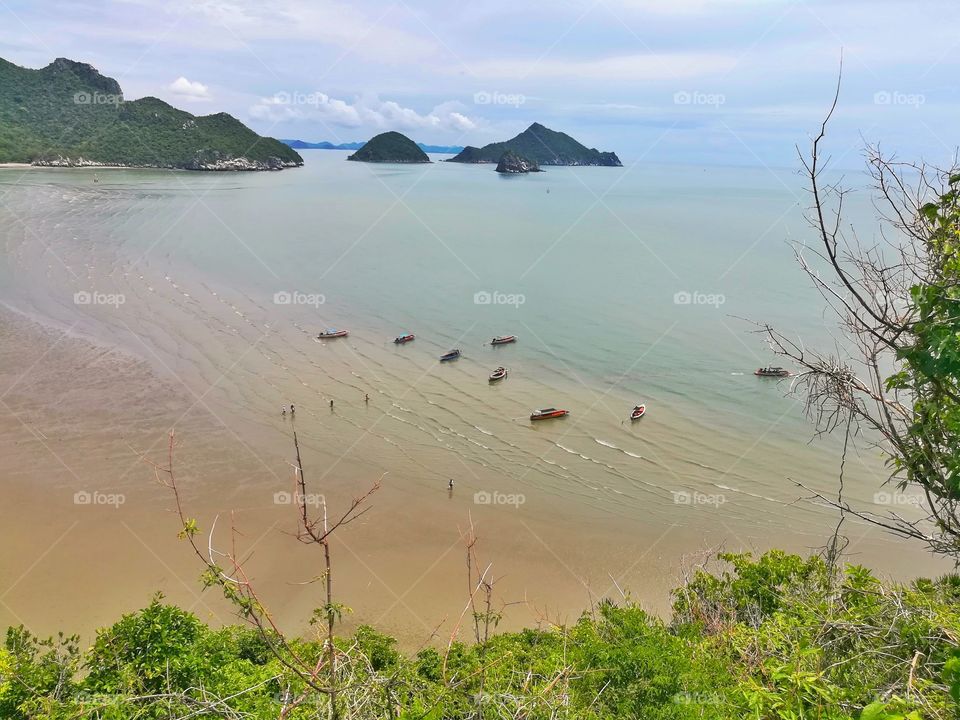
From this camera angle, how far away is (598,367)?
28.9 metres

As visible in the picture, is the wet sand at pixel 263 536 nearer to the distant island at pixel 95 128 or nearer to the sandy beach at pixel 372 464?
the sandy beach at pixel 372 464

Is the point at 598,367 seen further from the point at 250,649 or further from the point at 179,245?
the point at 179,245

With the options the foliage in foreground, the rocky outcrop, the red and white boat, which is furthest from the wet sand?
the rocky outcrop

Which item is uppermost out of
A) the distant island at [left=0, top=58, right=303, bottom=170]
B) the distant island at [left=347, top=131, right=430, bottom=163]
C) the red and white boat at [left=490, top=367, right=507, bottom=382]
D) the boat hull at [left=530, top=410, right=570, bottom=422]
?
the distant island at [left=347, top=131, right=430, bottom=163]

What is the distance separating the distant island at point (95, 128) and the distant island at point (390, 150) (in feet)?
181

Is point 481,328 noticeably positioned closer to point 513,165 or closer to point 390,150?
point 513,165

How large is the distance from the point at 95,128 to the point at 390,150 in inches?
3387

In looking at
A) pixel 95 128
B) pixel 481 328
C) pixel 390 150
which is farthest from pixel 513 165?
pixel 481 328

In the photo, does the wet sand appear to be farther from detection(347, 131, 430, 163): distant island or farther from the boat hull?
detection(347, 131, 430, 163): distant island

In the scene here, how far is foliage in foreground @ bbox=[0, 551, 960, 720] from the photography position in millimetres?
4609

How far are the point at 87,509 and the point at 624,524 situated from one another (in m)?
15.6

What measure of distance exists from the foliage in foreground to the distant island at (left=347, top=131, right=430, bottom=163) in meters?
180

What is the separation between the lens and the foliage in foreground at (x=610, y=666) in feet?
15.1

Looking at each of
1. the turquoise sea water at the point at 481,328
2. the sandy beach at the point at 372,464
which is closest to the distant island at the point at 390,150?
the turquoise sea water at the point at 481,328
